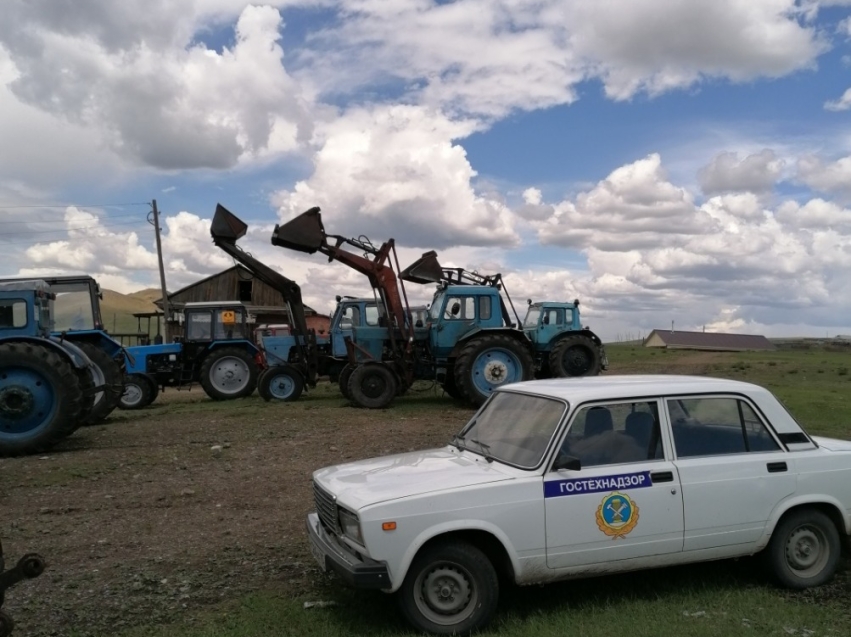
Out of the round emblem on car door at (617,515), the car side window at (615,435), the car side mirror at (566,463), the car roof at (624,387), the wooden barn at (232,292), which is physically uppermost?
the wooden barn at (232,292)

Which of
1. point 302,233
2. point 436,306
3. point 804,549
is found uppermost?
point 302,233

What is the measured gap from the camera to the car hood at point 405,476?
4.77m

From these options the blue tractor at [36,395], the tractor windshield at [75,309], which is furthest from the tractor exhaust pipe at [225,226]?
the blue tractor at [36,395]

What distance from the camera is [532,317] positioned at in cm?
1912

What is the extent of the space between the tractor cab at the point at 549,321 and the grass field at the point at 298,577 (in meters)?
5.79

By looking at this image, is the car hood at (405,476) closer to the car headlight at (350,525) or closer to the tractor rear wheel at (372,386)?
the car headlight at (350,525)

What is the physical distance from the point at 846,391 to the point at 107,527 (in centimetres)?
1968

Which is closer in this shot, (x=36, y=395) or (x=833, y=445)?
(x=833, y=445)

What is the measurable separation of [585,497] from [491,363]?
37.5 ft

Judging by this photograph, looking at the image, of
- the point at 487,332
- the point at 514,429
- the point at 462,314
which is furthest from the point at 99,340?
the point at 514,429

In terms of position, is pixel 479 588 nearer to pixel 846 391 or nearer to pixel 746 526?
pixel 746 526

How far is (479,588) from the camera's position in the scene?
469cm

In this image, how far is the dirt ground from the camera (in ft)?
17.8

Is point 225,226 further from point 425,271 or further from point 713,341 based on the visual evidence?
point 713,341
